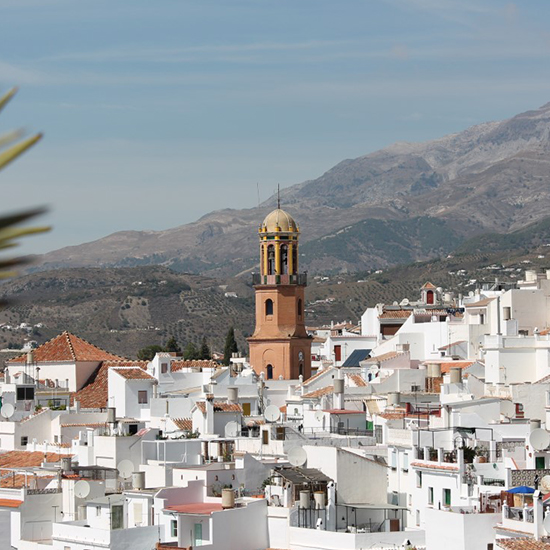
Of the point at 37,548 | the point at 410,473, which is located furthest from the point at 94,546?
the point at 410,473

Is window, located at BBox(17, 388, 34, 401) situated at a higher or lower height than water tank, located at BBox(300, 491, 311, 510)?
higher

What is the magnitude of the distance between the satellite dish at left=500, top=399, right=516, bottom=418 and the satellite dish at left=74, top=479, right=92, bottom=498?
1186 centimetres

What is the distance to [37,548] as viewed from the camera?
33969 millimetres

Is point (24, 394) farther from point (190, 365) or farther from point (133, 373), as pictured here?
point (190, 365)

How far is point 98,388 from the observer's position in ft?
208

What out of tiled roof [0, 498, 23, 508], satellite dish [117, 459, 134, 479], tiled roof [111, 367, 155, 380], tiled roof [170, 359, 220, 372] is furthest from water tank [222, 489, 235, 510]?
tiled roof [170, 359, 220, 372]

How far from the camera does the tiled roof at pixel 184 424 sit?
45588mm

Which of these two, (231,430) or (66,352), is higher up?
(66,352)

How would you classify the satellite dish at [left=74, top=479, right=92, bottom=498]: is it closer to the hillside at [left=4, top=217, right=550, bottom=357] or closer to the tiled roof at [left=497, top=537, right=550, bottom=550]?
the tiled roof at [left=497, top=537, right=550, bottom=550]

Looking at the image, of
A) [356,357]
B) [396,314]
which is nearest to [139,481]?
[356,357]

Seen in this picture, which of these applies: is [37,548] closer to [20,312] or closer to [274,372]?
[274,372]

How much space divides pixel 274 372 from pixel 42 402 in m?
13.9

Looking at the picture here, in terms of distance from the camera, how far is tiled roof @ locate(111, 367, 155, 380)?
58.0 meters

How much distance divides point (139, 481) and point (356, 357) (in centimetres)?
3764
